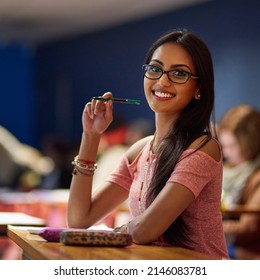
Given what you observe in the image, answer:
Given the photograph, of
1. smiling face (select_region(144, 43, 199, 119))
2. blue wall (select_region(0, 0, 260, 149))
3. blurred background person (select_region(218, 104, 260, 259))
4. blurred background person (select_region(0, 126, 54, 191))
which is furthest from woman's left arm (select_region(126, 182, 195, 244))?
blurred background person (select_region(0, 126, 54, 191))

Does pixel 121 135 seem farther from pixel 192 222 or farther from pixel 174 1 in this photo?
pixel 192 222

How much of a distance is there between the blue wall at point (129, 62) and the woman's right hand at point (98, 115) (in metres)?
3.50

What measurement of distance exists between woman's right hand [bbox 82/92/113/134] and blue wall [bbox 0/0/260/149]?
138 inches

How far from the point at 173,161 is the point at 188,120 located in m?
0.12

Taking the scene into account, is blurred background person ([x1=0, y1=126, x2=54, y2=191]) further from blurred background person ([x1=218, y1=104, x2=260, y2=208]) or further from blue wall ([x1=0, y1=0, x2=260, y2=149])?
blurred background person ([x1=218, y1=104, x2=260, y2=208])

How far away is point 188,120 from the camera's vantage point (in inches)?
78.7

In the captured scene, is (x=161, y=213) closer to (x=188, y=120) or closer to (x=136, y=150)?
(x=188, y=120)

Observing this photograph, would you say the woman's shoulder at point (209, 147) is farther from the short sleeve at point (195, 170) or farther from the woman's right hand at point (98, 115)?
the woman's right hand at point (98, 115)

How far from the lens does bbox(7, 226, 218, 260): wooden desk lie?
1.61 meters

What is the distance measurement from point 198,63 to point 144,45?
17.8ft

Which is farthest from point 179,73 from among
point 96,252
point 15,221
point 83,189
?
point 15,221

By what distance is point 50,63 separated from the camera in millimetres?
9320

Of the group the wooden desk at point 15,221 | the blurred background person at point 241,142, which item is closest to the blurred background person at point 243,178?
the blurred background person at point 241,142
